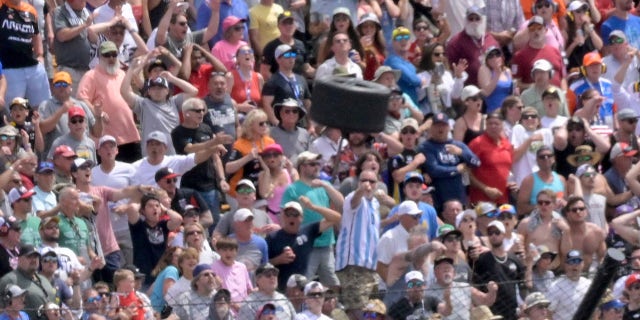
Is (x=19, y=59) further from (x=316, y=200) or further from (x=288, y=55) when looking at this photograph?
(x=316, y=200)

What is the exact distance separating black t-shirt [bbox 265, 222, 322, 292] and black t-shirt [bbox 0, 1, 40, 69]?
3.07 metres

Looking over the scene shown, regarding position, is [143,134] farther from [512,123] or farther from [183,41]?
[512,123]

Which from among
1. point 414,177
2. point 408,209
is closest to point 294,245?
point 408,209

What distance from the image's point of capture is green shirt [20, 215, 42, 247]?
14.2 metres

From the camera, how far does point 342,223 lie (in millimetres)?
15273

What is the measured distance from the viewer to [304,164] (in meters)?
15.7

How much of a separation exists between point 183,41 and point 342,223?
3.33 metres

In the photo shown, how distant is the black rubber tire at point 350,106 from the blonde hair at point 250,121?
195 inches

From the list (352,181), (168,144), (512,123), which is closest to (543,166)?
(512,123)

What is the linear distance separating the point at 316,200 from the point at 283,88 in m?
2.17

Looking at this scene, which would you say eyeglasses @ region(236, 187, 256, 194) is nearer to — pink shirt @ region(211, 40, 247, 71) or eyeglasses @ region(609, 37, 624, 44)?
pink shirt @ region(211, 40, 247, 71)

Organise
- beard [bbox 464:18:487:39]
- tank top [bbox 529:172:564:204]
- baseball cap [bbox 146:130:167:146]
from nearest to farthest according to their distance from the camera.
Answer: baseball cap [bbox 146:130:167:146]
tank top [bbox 529:172:564:204]
beard [bbox 464:18:487:39]

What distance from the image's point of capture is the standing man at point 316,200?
15219mm

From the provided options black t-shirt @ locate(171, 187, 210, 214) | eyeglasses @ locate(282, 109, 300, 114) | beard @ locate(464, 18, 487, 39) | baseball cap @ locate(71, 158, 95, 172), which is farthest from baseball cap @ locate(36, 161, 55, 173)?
beard @ locate(464, 18, 487, 39)
